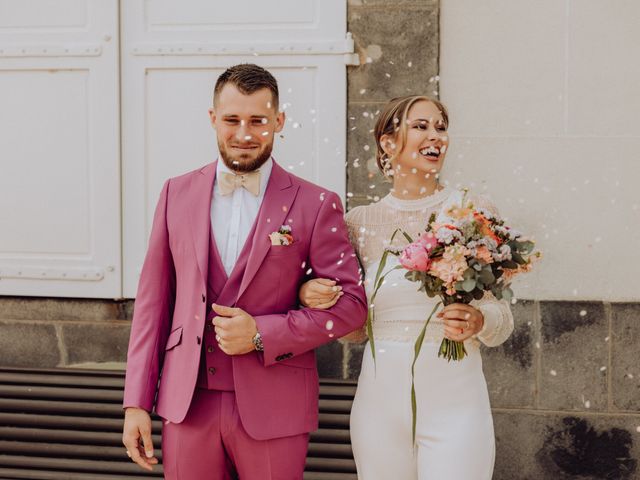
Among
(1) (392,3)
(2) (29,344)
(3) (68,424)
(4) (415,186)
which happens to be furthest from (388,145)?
(2) (29,344)

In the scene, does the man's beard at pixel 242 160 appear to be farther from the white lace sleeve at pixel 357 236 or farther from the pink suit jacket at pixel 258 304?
the white lace sleeve at pixel 357 236

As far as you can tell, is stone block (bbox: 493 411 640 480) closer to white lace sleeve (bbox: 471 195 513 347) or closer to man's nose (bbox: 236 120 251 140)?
white lace sleeve (bbox: 471 195 513 347)

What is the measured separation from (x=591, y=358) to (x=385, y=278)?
201 centimetres

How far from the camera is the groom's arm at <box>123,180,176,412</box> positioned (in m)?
2.83

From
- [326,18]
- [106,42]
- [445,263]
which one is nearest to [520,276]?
[326,18]

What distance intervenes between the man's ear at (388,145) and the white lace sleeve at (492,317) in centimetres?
36

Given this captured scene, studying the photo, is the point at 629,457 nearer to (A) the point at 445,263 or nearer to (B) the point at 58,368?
(A) the point at 445,263

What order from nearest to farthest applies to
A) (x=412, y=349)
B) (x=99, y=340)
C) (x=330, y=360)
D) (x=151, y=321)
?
1. (x=151, y=321)
2. (x=412, y=349)
3. (x=330, y=360)
4. (x=99, y=340)

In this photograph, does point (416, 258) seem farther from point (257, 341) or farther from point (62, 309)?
point (62, 309)

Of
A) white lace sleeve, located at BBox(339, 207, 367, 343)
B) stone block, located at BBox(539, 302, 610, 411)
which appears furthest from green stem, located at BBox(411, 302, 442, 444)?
stone block, located at BBox(539, 302, 610, 411)

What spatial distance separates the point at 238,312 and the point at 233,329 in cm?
6

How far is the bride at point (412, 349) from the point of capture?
284cm

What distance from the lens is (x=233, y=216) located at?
2.88 m

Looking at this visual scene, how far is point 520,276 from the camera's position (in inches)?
181
